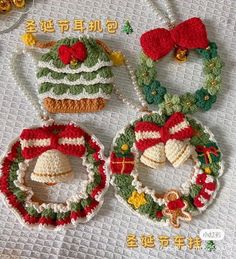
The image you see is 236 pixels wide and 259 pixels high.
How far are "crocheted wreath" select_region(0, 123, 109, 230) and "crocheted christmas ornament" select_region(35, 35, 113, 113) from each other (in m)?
0.06

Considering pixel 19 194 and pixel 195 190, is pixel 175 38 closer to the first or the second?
pixel 195 190

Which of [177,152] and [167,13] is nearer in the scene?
[177,152]

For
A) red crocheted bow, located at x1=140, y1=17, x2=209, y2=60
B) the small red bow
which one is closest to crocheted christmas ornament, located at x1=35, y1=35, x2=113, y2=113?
the small red bow

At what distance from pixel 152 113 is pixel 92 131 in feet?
0.48

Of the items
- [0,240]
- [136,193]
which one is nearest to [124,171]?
[136,193]

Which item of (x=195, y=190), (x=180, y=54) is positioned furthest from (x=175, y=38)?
(x=195, y=190)

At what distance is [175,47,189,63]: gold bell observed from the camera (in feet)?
3.47

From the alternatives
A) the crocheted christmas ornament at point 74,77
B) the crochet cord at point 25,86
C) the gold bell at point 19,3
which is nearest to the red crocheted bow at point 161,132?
the crocheted christmas ornament at point 74,77

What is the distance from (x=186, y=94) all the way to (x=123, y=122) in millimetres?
163

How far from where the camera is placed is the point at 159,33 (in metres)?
1.04

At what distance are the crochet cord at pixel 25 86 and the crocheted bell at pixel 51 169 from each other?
10cm

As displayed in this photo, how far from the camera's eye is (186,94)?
1.04 metres

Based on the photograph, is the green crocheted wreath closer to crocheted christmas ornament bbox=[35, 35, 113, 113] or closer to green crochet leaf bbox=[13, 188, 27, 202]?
crocheted christmas ornament bbox=[35, 35, 113, 113]

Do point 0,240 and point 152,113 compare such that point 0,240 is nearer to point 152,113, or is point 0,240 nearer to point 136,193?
point 136,193
